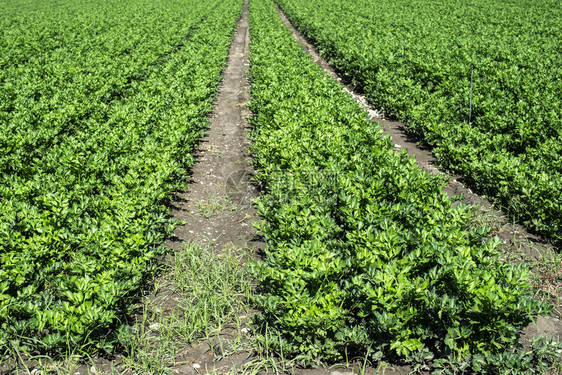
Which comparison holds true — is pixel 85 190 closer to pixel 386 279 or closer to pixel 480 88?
pixel 386 279

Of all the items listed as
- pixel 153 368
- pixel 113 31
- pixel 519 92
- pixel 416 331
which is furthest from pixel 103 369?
A: pixel 113 31

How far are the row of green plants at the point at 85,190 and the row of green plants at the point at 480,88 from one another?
4.40 metres

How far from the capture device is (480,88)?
1003 centimetres

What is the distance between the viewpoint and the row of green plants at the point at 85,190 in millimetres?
3705

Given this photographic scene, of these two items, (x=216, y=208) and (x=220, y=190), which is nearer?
(x=216, y=208)

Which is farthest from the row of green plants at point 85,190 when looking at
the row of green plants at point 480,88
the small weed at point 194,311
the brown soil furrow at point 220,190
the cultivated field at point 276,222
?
the row of green plants at point 480,88

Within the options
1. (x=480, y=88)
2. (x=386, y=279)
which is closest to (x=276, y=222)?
(x=386, y=279)

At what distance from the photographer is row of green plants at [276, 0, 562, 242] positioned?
6.43 metres

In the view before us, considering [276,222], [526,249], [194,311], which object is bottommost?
[526,249]

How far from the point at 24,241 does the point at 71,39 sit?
50.8 feet

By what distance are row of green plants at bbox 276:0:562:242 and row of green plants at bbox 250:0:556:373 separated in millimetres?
1807

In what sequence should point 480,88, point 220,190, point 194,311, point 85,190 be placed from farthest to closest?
point 480,88 → point 220,190 → point 85,190 → point 194,311

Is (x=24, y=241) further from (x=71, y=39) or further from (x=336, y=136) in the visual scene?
(x=71, y=39)

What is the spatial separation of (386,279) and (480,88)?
7919mm
